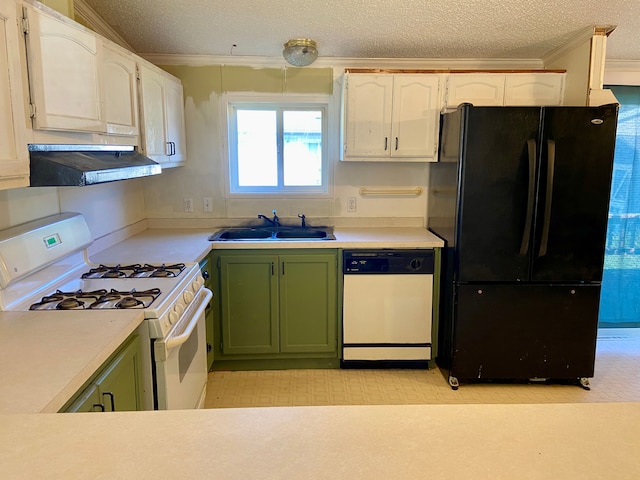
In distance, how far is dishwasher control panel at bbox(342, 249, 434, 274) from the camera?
10.3ft

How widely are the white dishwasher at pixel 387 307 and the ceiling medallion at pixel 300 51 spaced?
132 cm

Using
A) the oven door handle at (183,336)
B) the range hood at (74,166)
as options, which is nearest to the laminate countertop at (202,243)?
the oven door handle at (183,336)

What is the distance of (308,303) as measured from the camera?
323cm

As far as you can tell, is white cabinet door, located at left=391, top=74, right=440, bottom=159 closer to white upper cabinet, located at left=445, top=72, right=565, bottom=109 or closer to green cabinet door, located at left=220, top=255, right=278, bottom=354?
white upper cabinet, located at left=445, top=72, right=565, bottom=109

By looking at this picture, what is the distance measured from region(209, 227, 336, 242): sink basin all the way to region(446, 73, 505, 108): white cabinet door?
Answer: 127 cm

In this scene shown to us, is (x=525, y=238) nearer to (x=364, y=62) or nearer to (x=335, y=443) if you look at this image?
(x=364, y=62)

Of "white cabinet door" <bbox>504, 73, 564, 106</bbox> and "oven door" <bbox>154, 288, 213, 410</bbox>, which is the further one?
"white cabinet door" <bbox>504, 73, 564, 106</bbox>

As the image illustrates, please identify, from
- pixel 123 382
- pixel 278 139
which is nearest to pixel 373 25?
pixel 278 139

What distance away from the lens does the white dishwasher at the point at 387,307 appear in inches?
124

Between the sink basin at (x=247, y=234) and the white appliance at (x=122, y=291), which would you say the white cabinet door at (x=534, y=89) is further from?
the white appliance at (x=122, y=291)

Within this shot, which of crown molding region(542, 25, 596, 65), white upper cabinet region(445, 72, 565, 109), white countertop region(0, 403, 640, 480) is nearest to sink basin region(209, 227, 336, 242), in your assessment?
white upper cabinet region(445, 72, 565, 109)

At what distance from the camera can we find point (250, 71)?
3541 millimetres

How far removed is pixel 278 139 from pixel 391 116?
91 centimetres

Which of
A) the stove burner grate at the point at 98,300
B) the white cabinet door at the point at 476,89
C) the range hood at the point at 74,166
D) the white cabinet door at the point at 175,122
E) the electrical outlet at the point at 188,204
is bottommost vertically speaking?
the stove burner grate at the point at 98,300
